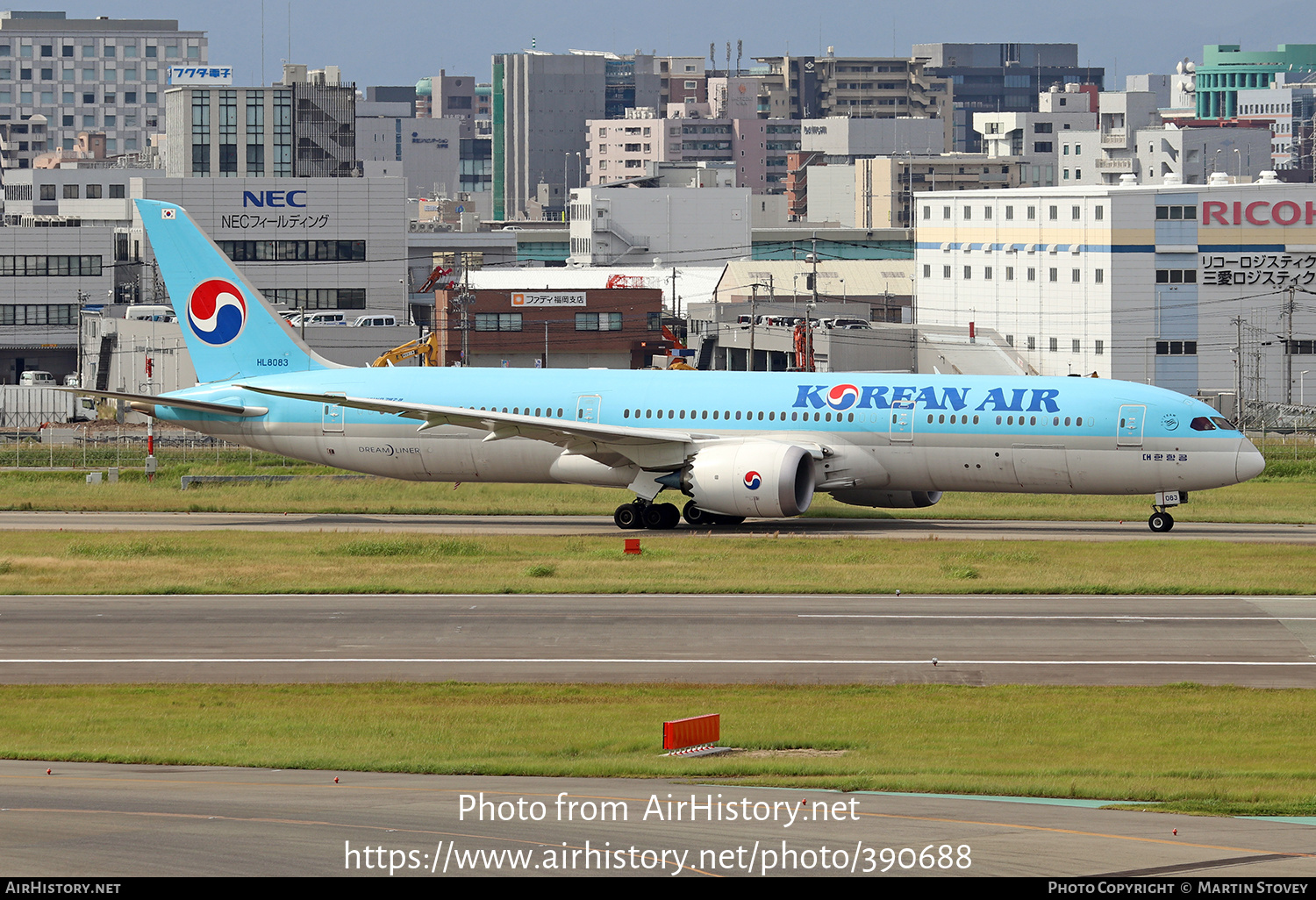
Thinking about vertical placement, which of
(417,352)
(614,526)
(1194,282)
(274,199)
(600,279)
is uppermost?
(274,199)

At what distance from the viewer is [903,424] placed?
155ft

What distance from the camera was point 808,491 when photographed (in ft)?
155

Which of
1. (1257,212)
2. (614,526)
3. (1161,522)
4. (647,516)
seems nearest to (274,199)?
(1257,212)

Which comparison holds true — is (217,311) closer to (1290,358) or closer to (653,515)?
(653,515)

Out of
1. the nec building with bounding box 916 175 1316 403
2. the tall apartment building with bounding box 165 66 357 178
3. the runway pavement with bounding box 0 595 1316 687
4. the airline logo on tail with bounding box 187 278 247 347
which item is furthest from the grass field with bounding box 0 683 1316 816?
the tall apartment building with bounding box 165 66 357 178

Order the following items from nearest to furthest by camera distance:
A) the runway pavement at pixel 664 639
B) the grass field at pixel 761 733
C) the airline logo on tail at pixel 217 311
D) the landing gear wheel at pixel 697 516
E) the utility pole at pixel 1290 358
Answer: the grass field at pixel 761 733 < the runway pavement at pixel 664 639 < the landing gear wheel at pixel 697 516 < the airline logo on tail at pixel 217 311 < the utility pole at pixel 1290 358

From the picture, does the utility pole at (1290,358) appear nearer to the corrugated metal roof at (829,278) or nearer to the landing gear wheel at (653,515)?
the corrugated metal roof at (829,278)

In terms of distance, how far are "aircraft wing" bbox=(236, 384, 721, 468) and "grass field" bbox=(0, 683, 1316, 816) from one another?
65.6 feet

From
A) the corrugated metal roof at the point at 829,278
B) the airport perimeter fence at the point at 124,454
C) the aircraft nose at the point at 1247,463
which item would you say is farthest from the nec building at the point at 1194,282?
the aircraft nose at the point at 1247,463

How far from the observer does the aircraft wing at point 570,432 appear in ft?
155

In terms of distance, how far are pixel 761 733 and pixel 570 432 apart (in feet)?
80.1

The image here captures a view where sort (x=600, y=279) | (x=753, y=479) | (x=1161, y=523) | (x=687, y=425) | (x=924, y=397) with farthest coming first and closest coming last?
(x=600, y=279) → (x=687, y=425) → (x=1161, y=523) → (x=924, y=397) → (x=753, y=479)

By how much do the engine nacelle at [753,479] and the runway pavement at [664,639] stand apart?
8.96 m

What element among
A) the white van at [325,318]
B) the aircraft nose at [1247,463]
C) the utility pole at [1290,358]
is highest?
the white van at [325,318]
